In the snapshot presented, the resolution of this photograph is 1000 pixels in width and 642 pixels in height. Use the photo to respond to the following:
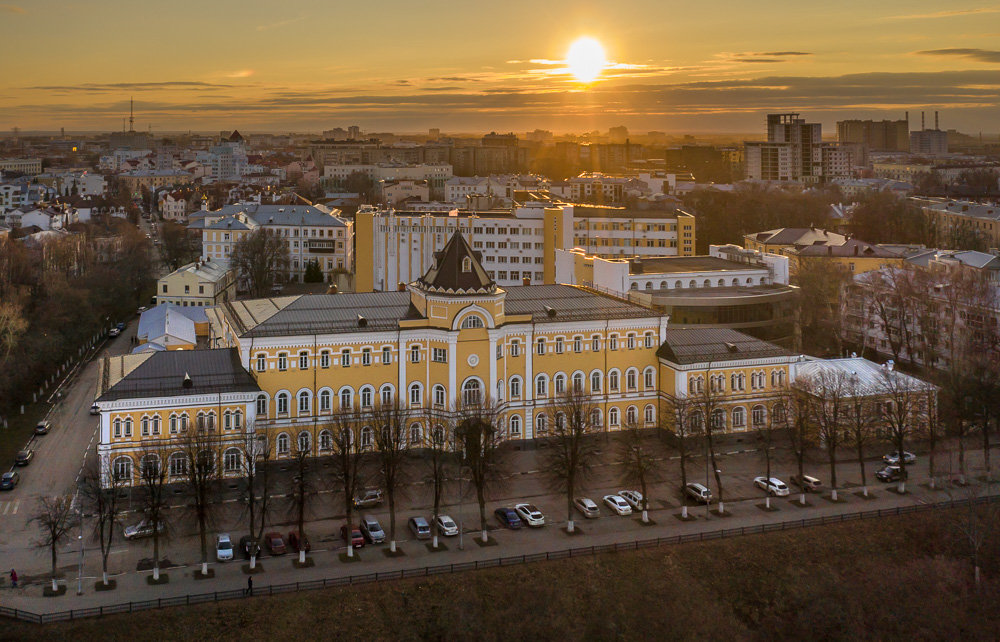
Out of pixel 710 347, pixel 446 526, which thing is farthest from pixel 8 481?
pixel 710 347

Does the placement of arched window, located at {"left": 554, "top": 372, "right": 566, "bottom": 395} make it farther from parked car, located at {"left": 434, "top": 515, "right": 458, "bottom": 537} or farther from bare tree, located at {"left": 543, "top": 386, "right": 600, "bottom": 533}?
parked car, located at {"left": 434, "top": 515, "right": 458, "bottom": 537}

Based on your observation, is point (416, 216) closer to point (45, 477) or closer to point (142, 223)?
point (45, 477)

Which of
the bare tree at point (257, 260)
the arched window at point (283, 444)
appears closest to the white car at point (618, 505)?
the arched window at point (283, 444)

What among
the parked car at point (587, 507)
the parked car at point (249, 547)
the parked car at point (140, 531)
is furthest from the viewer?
the parked car at point (587, 507)

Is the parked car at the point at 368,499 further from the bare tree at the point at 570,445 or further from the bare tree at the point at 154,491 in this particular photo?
the bare tree at the point at 154,491

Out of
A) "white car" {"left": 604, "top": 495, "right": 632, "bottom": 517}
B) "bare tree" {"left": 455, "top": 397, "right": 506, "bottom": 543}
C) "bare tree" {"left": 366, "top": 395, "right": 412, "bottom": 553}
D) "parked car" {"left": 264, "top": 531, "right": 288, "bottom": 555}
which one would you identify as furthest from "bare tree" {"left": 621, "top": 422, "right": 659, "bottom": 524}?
"parked car" {"left": 264, "top": 531, "right": 288, "bottom": 555}

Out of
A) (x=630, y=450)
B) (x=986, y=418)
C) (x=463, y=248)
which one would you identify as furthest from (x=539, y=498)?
(x=986, y=418)

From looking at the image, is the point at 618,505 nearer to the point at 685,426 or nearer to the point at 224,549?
the point at 685,426
